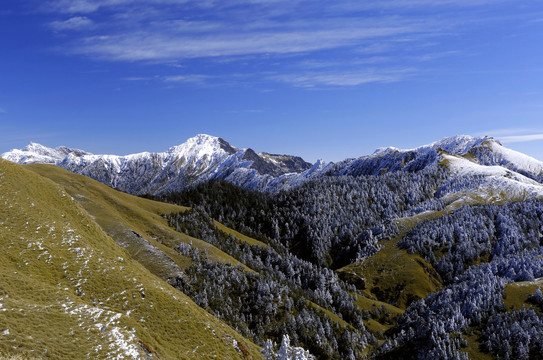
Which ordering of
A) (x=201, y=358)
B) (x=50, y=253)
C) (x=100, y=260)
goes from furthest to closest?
(x=100, y=260), (x=50, y=253), (x=201, y=358)

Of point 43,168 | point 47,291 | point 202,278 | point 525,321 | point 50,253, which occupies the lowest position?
point 525,321

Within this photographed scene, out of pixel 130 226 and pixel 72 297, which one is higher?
pixel 130 226

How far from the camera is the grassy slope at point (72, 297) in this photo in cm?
4109

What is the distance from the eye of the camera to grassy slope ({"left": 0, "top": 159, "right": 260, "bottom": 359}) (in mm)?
41094

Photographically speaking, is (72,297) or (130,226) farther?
(130,226)

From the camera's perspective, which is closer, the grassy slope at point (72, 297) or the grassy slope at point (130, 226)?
the grassy slope at point (72, 297)

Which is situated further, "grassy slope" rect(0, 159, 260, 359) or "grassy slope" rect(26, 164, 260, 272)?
"grassy slope" rect(26, 164, 260, 272)

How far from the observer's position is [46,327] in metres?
42.0

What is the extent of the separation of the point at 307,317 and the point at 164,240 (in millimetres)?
72885

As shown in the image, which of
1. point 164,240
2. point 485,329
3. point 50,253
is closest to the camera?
point 50,253

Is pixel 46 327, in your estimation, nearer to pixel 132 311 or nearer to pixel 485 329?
pixel 132 311

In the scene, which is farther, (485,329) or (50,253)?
(485,329)

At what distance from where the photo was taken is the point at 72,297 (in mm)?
52781

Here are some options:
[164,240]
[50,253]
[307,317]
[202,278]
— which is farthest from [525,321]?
[50,253]
